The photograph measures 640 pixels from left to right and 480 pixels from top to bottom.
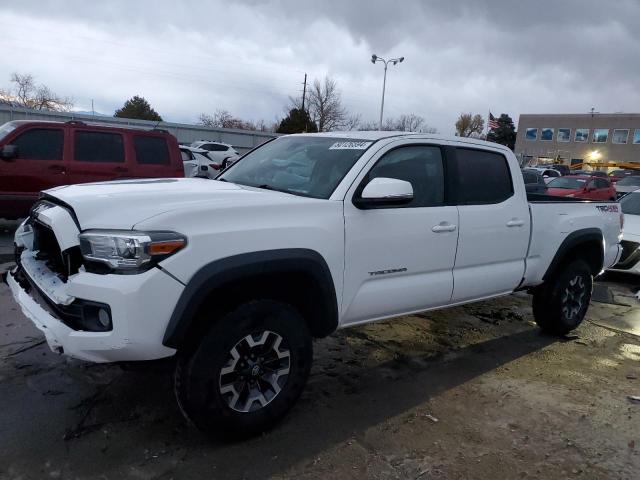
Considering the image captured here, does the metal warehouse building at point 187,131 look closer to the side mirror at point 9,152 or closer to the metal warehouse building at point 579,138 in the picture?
the side mirror at point 9,152

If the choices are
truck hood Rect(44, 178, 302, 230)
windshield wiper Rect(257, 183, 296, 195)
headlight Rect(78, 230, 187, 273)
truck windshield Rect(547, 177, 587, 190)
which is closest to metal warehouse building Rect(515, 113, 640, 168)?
truck windshield Rect(547, 177, 587, 190)

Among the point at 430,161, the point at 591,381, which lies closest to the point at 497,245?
the point at 430,161

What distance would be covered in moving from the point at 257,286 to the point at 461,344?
268 centimetres

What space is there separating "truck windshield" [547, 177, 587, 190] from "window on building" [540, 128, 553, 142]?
5922cm

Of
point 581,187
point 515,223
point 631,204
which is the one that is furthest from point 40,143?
point 581,187

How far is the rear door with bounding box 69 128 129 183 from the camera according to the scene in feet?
27.9

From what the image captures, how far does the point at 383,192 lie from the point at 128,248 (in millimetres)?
1495

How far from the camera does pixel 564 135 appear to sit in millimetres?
70438

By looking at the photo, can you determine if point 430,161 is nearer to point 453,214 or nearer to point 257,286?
point 453,214

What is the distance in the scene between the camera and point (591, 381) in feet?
13.8

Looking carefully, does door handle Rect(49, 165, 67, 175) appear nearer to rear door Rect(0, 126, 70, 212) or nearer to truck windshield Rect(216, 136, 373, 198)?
rear door Rect(0, 126, 70, 212)

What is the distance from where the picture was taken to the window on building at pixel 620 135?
6562cm

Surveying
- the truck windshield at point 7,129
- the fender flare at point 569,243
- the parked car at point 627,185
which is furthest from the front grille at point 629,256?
the parked car at point 627,185

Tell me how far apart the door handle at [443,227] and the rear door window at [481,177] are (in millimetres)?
267
